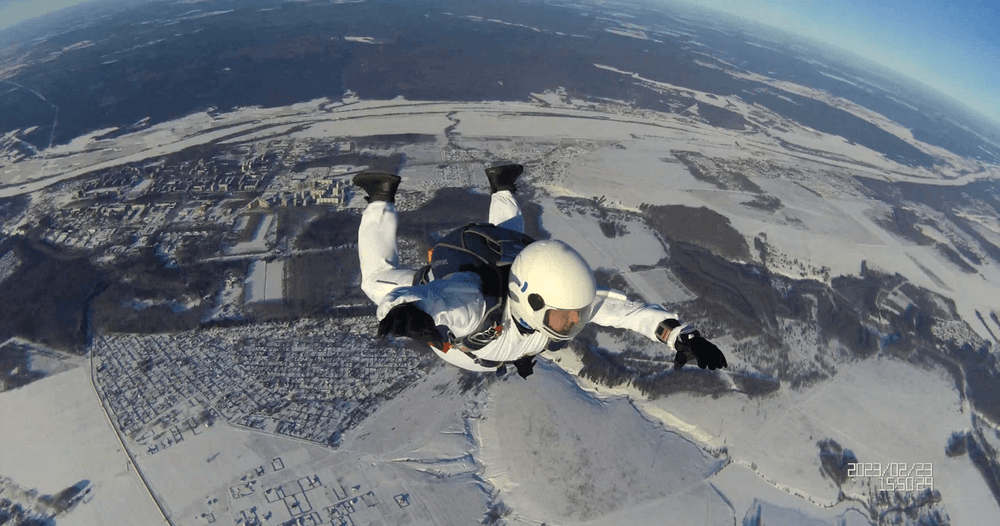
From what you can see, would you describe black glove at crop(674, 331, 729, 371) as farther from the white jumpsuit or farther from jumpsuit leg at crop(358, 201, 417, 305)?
jumpsuit leg at crop(358, 201, 417, 305)

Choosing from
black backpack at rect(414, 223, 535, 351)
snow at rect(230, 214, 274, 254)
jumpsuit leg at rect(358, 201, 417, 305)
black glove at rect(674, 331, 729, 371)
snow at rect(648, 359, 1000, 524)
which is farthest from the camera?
snow at rect(230, 214, 274, 254)

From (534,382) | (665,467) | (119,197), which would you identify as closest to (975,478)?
(665,467)

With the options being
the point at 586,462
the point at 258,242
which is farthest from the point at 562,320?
the point at 258,242

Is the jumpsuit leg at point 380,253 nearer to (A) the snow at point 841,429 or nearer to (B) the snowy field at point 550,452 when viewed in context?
(B) the snowy field at point 550,452

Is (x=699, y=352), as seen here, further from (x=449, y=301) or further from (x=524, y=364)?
(x=449, y=301)

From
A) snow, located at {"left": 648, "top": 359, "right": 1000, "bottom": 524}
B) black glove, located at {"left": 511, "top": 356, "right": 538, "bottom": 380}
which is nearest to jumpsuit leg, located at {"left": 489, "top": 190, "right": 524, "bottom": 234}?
black glove, located at {"left": 511, "top": 356, "right": 538, "bottom": 380}

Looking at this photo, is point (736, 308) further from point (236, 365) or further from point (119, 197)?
point (119, 197)
